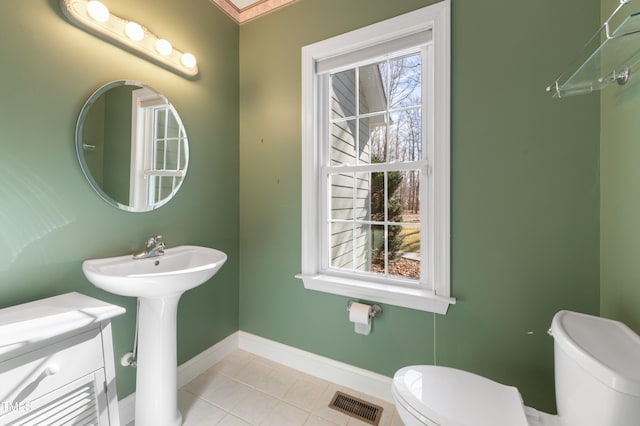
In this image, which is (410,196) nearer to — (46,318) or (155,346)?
(155,346)

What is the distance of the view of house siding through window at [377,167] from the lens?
158 centimetres

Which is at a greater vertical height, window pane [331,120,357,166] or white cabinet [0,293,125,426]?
window pane [331,120,357,166]

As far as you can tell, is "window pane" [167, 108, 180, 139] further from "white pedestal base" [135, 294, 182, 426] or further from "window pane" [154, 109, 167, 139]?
"white pedestal base" [135, 294, 182, 426]

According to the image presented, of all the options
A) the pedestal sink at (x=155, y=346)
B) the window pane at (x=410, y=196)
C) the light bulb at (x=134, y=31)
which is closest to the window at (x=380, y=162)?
the window pane at (x=410, y=196)

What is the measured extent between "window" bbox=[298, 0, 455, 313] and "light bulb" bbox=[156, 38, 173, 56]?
0.83 metres

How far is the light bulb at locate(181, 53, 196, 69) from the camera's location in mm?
1612

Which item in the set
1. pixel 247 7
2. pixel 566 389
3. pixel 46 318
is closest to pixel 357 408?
pixel 566 389

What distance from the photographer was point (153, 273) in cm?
122

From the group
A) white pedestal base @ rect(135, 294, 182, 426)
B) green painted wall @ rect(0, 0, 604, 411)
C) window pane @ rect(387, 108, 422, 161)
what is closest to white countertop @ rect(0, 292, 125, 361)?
green painted wall @ rect(0, 0, 604, 411)

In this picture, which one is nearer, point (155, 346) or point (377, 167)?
point (155, 346)

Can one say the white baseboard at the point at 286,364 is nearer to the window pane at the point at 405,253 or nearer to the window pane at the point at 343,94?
the window pane at the point at 405,253

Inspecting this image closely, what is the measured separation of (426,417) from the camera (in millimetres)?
883

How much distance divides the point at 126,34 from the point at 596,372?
7.67ft

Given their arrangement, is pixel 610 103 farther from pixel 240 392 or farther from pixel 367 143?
pixel 240 392
